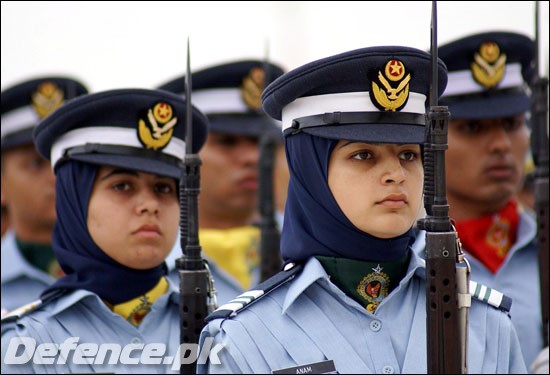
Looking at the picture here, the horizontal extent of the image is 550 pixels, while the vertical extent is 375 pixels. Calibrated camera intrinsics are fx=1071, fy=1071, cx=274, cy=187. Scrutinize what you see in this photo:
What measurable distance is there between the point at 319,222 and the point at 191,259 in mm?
917

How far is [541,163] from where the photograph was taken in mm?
6602

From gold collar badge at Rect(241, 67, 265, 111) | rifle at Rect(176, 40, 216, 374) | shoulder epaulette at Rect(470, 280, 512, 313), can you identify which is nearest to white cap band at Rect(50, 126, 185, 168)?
rifle at Rect(176, 40, 216, 374)

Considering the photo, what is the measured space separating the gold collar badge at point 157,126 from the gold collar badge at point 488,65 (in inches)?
82.5

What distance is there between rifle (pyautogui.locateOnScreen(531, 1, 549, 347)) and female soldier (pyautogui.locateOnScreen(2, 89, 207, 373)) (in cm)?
210

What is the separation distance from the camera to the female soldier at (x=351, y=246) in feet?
13.9

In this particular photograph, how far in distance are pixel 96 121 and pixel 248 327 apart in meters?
2.14

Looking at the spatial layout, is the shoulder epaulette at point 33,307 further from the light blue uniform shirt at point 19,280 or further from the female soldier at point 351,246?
the light blue uniform shirt at point 19,280

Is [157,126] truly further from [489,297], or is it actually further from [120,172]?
[489,297]

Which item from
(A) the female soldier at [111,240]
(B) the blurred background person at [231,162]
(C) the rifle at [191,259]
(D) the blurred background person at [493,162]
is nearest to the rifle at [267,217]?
(B) the blurred background person at [231,162]

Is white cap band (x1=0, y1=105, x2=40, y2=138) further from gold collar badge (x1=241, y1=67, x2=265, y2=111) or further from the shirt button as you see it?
the shirt button

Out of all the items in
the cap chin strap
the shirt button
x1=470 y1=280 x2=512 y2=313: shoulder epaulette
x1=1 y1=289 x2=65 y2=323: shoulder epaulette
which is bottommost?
x1=1 y1=289 x2=65 y2=323: shoulder epaulette

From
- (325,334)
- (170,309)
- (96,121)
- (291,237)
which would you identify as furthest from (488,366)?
(96,121)

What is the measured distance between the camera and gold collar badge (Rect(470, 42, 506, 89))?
689cm

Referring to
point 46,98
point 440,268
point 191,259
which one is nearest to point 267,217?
point 46,98
